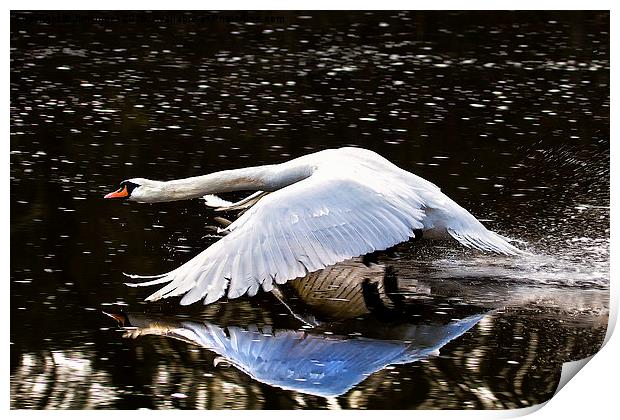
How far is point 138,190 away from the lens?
4.21 meters

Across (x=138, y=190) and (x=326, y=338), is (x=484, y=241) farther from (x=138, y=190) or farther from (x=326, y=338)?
(x=138, y=190)

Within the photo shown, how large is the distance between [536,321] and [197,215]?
3.70 ft

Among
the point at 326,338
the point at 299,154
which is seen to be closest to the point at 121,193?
the point at 299,154

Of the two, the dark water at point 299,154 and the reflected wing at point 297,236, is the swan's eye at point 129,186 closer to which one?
the dark water at point 299,154

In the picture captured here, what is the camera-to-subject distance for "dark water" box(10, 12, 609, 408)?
361 centimetres

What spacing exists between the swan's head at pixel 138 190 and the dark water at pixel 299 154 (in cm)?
6

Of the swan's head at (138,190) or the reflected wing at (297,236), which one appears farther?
the swan's head at (138,190)

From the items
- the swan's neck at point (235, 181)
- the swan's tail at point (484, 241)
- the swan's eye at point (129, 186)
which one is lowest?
the swan's tail at point (484, 241)

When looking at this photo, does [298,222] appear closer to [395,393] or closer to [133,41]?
[395,393]

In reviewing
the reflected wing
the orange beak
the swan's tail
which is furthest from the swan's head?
the swan's tail

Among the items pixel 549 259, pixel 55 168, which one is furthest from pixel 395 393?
pixel 55 168

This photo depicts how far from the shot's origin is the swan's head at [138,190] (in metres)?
4.19

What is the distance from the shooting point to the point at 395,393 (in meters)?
3.53

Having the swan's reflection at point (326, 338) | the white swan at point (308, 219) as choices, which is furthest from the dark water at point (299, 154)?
the white swan at point (308, 219)
